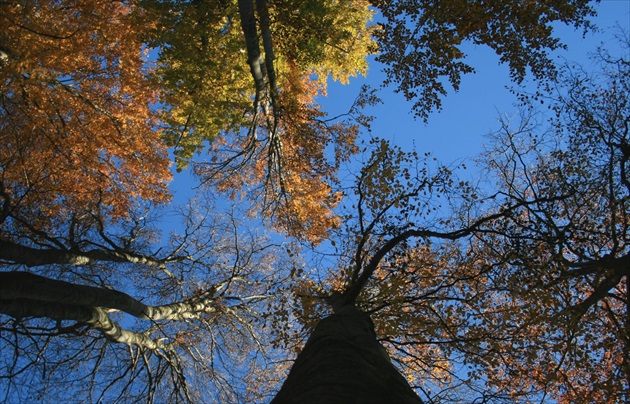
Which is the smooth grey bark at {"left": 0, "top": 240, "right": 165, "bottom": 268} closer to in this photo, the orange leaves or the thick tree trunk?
the orange leaves

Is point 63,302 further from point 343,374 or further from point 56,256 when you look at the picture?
point 343,374

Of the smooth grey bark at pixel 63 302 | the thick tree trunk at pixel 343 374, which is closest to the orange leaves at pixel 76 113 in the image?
the smooth grey bark at pixel 63 302

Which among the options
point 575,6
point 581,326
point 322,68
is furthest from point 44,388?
point 322,68

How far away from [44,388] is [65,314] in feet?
10.1

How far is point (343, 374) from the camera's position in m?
2.81

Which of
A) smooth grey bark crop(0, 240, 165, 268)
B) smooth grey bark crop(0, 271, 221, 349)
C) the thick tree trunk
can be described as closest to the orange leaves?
smooth grey bark crop(0, 240, 165, 268)

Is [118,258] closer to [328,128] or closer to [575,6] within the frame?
[328,128]

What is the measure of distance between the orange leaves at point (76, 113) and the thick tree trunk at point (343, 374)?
21.6 ft

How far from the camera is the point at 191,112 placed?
11.3 meters

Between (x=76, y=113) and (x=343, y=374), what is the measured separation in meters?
12.0

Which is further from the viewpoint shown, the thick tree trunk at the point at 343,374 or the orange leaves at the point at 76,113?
the orange leaves at the point at 76,113

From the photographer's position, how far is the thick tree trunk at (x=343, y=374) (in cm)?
252

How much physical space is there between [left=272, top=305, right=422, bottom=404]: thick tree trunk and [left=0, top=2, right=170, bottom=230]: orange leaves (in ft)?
21.6

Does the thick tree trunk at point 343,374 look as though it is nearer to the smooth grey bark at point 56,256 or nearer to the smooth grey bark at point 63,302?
the smooth grey bark at point 63,302
